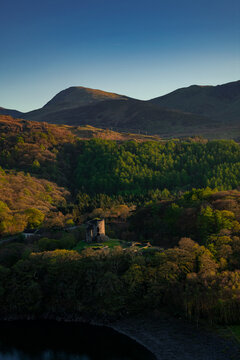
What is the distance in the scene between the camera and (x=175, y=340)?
142ft

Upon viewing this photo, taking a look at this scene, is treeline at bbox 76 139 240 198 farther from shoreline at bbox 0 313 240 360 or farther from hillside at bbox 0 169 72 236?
shoreline at bbox 0 313 240 360

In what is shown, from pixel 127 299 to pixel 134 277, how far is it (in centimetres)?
298

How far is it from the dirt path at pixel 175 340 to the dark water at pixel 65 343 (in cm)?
127

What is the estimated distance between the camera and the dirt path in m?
40.3

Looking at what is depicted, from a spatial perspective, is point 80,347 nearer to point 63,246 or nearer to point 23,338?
point 23,338

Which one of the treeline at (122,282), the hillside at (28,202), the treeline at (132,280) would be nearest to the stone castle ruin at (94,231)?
the treeline at (132,280)

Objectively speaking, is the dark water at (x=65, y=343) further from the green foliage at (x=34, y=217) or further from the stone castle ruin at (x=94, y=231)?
the green foliage at (x=34, y=217)

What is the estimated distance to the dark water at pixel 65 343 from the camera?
4288cm

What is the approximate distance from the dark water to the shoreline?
0.89 meters

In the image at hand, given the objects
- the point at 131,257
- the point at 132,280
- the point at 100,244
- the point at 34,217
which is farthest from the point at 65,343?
the point at 34,217

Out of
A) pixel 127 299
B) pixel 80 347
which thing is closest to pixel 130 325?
pixel 127 299

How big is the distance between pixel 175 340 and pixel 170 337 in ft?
2.61

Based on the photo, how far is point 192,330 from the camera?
44.5m

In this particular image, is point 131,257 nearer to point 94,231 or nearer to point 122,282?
point 122,282
